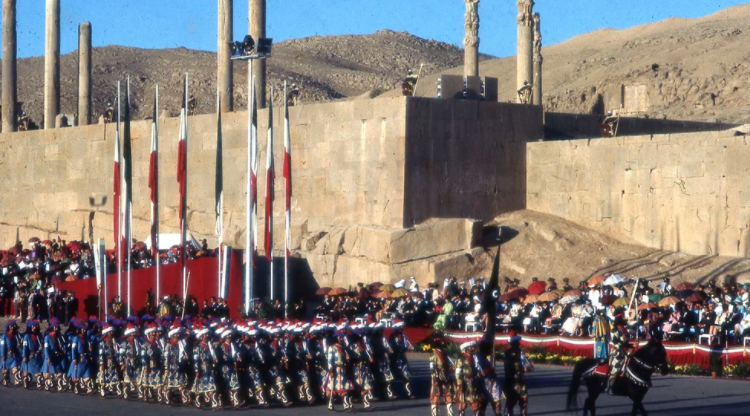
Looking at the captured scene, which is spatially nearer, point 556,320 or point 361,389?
point 361,389

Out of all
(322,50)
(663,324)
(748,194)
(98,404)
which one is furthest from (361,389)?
(322,50)

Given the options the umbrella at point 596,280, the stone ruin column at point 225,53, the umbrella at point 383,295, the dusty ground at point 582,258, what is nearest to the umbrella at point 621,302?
the umbrella at point 596,280

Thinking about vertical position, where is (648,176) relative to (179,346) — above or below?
above

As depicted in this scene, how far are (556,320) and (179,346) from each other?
883 cm

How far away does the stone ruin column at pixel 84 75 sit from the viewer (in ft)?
155

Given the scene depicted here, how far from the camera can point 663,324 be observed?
21.9 m

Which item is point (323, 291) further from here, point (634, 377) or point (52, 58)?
point (52, 58)

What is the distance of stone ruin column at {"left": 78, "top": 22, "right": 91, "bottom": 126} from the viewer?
4728 centimetres

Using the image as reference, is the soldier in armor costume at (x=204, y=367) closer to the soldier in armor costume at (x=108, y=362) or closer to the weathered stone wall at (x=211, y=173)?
the soldier in armor costume at (x=108, y=362)

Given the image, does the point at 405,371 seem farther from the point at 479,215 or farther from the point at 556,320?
the point at 479,215

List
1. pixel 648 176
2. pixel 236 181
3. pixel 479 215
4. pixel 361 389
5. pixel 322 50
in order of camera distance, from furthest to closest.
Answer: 1. pixel 322 50
2. pixel 236 181
3. pixel 479 215
4. pixel 648 176
5. pixel 361 389

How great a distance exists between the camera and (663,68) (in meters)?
64.3

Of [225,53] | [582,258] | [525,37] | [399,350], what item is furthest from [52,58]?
[399,350]

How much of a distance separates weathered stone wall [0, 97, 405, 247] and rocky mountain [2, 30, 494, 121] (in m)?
38.4
